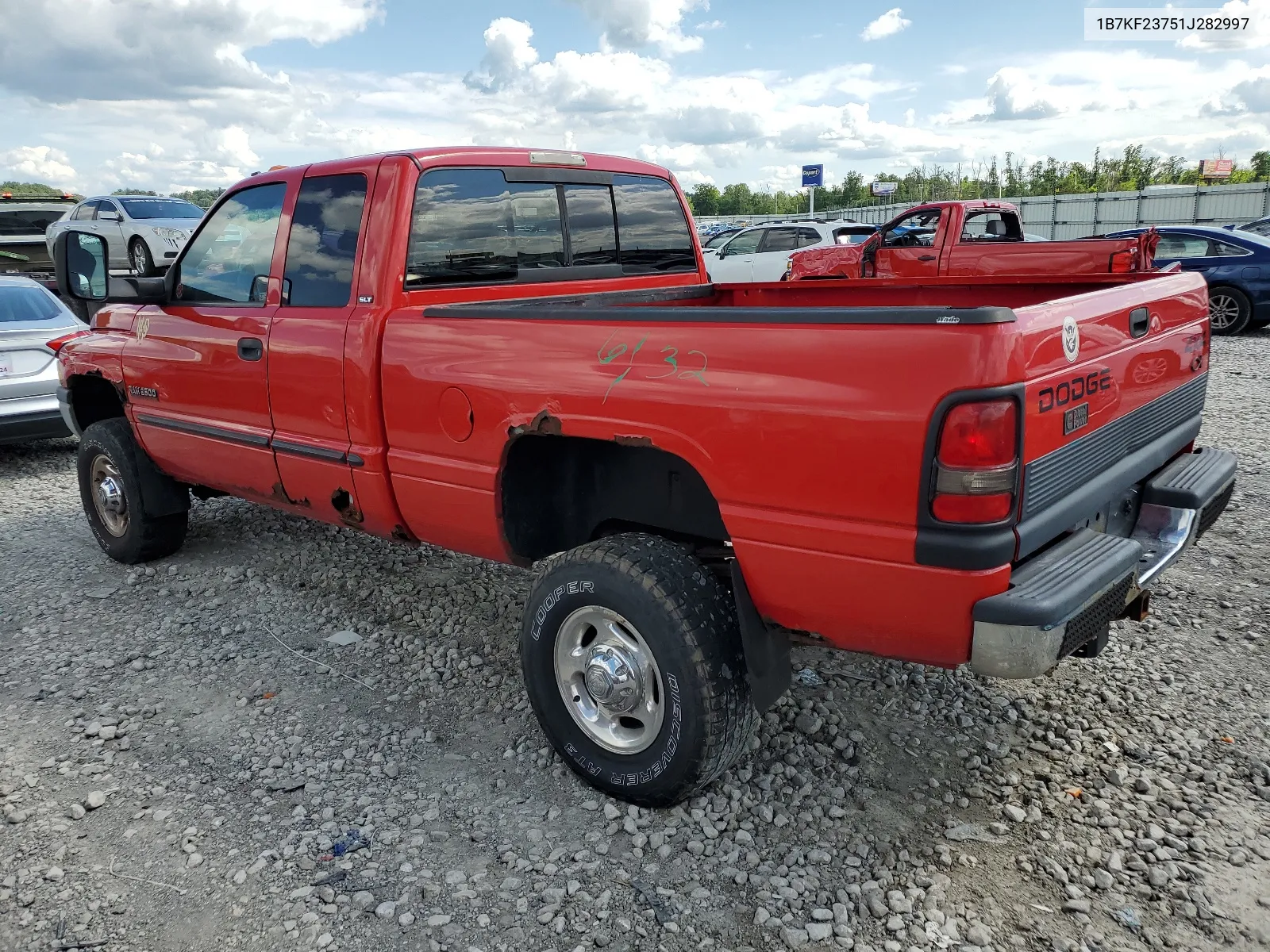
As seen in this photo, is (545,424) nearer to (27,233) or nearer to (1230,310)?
(1230,310)

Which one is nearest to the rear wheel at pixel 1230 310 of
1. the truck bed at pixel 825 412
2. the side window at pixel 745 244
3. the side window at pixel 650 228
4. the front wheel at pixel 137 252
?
the side window at pixel 745 244

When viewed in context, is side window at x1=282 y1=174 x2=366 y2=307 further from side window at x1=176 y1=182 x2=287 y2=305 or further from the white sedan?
the white sedan

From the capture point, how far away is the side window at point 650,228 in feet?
14.3

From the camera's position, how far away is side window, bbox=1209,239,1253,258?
463 inches

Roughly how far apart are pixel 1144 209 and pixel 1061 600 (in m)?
33.2

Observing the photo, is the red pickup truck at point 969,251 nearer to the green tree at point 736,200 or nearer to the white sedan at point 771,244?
the white sedan at point 771,244

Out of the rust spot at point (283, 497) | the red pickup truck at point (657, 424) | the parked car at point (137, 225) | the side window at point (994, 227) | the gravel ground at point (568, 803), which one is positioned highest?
the parked car at point (137, 225)

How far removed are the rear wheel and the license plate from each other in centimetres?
1147

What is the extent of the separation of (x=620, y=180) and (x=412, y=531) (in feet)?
6.31

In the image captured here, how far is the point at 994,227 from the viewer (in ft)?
38.7

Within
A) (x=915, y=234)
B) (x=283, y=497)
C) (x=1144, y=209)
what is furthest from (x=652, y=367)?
(x=1144, y=209)

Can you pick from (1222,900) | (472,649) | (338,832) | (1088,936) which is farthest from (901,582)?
(472,649)

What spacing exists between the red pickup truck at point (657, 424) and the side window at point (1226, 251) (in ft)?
33.2

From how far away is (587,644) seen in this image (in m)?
3.02
